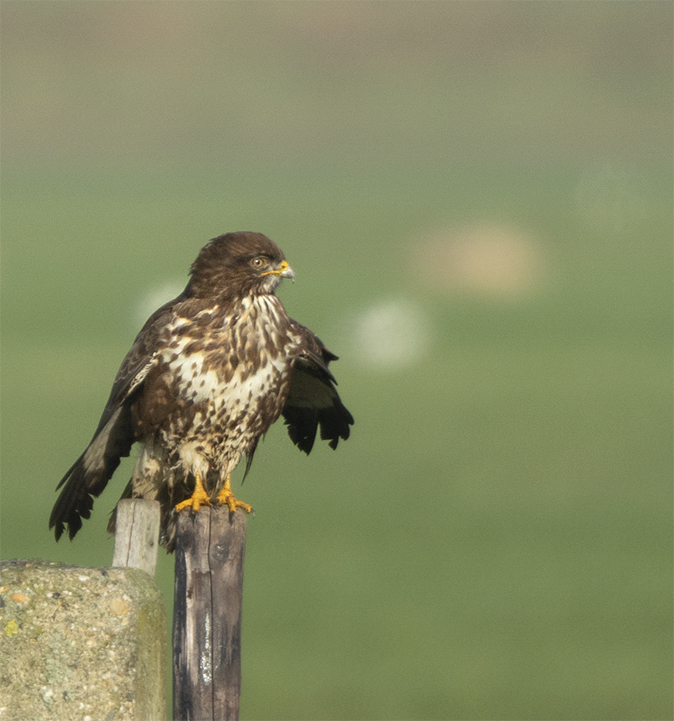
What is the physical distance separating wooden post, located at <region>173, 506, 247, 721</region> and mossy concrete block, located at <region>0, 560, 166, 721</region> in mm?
747

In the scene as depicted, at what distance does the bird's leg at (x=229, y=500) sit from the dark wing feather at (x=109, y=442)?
452 mm

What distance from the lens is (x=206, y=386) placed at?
6.12 m

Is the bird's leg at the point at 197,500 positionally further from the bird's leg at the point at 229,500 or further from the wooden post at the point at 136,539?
the wooden post at the point at 136,539

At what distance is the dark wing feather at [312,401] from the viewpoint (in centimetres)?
630

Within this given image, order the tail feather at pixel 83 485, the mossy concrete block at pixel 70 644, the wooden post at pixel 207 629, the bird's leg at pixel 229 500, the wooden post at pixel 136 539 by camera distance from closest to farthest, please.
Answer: the mossy concrete block at pixel 70 644 → the wooden post at pixel 207 629 → the wooden post at pixel 136 539 → the tail feather at pixel 83 485 → the bird's leg at pixel 229 500

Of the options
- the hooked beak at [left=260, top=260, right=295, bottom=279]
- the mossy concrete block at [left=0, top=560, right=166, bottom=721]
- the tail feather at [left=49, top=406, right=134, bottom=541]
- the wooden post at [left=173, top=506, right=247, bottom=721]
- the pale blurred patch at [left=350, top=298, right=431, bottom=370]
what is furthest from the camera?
the pale blurred patch at [left=350, top=298, right=431, bottom=370]

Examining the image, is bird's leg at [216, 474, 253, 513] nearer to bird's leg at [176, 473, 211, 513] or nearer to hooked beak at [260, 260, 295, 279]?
bird's leg at [176, 473, 211, 513]

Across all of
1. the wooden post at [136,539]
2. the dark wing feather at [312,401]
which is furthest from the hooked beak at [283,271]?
the wooden post at [136,539]

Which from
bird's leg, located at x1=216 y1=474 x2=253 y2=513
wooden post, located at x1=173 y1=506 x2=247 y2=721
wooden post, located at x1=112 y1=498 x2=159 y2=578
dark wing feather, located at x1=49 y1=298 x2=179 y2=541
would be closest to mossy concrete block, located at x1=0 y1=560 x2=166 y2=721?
wooden post, located at x1=173 y1=506 x2=247 y2=721

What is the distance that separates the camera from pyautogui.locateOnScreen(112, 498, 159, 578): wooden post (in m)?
5.35

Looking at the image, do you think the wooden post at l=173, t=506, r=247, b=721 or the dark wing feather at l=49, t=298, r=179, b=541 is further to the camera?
the dark wing feather at l=49, t=298, r=179, b=541

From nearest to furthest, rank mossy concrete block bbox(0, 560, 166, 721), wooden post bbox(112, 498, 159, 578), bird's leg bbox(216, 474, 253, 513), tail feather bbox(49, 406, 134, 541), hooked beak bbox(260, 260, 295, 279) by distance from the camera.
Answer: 1. mossy concrete block bbox(0, 560, 166, 721)
2. wooden post bbox(112, 498, 159, 578)
3. tail feather bbox(49, 406, 134, 541)
4. bird's leg bbox(216, 474, 253, 513)
5. hooked beak bbox(260, 260, 295, 279)


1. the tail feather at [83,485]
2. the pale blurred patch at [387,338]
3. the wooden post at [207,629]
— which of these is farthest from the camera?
the pale blurred patch at [387,338]

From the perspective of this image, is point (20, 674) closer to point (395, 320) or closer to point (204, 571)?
point (204, 571)
